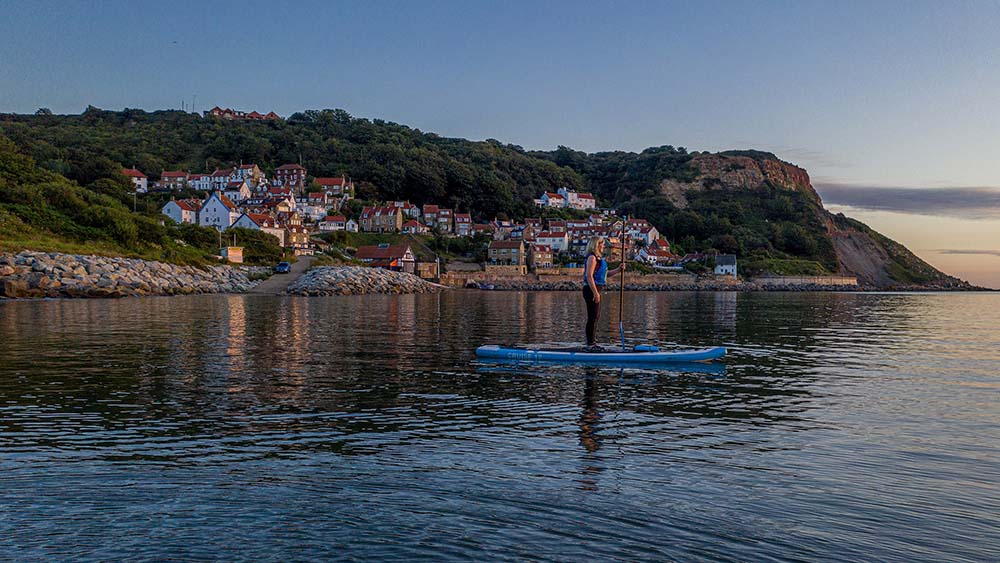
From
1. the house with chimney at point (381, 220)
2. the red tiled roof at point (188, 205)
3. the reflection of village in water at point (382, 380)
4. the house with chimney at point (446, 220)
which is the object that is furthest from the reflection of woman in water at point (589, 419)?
the house with chimney at point (446, 220)

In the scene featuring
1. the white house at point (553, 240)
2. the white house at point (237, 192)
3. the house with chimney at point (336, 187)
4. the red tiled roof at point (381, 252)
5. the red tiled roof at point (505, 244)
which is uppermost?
the house with chimney at point (336, 187)

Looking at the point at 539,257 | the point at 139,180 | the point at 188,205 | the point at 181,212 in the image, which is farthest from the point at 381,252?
the point at 139,180

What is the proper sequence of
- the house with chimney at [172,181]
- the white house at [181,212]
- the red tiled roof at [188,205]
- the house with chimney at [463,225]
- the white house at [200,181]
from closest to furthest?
the white house at [181,212]
the red tiled roof at [188,205]
the house with chimney at [172,181]
the white house at [200,181]
the house with chimney at [463,225]

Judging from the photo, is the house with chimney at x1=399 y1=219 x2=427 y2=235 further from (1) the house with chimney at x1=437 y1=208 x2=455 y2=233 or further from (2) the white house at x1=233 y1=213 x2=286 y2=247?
(2) the white house at x1=233 y1=213 x2=286 y2=247

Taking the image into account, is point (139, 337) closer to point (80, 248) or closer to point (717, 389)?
point (717, 389)

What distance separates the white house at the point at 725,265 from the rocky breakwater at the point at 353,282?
78014 millimetres

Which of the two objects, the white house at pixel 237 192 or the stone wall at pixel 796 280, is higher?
the white house at pixel 237 192

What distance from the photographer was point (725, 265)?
154 metres

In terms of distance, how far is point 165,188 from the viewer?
162 metres

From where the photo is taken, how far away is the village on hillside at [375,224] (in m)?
125

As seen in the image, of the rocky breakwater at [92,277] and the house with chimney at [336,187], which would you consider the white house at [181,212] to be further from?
the rocky breakwater at [92,277]

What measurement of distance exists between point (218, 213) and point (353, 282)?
51413mm

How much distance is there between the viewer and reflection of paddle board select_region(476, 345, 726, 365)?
21.9 m

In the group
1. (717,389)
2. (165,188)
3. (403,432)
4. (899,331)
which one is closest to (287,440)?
(403,432)
